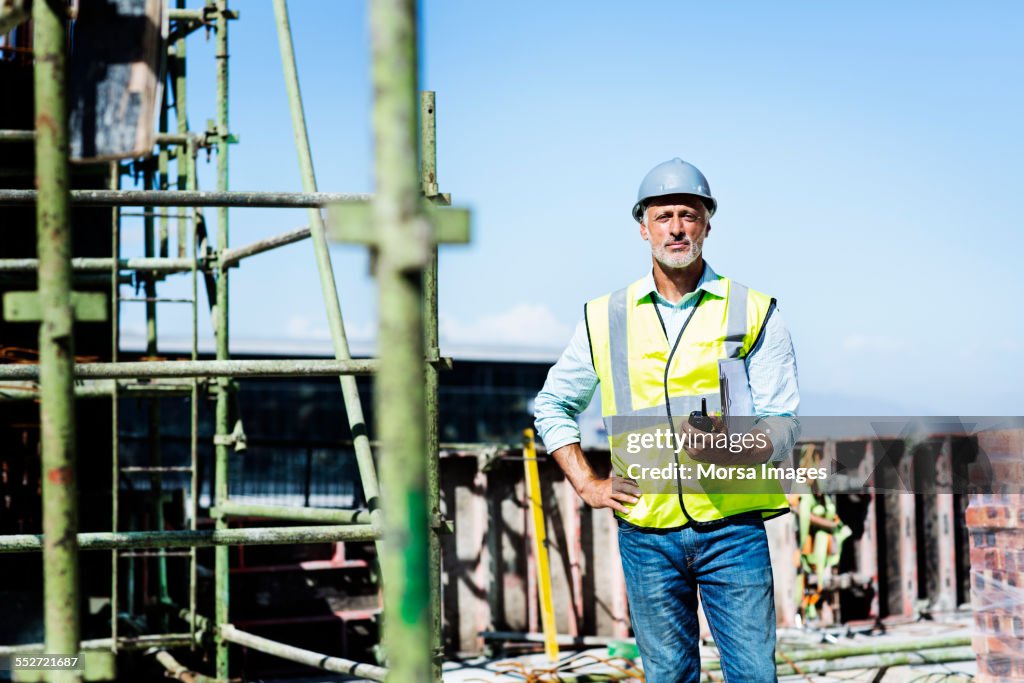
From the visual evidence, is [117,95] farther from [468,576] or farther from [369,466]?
[468,576]

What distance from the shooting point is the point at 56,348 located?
256 centimetres

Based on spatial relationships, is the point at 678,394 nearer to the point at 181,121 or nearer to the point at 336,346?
the point at 336,346

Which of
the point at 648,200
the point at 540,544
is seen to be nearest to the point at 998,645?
the point at 648,200

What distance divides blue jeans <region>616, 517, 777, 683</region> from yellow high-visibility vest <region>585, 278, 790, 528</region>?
8cm

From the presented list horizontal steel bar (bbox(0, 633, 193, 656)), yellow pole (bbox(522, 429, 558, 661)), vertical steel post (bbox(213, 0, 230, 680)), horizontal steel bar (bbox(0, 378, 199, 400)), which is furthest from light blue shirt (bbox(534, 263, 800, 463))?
yellow pole (bbox(522, 429, 558, 661))

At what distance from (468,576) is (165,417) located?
1584cm

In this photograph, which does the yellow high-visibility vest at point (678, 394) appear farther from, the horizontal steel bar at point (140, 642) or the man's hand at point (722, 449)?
the horizontal steel bar at point (140, 642)

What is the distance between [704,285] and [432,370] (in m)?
1.08

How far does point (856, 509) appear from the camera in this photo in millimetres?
10336

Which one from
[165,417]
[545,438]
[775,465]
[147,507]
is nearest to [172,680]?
[147,507]

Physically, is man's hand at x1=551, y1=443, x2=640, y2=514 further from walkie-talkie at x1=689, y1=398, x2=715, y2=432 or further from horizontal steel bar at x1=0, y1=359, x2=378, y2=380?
horizontal steel bar at x1=0, y1=359, x2=378, y2=380

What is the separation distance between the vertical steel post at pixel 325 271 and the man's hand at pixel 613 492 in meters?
0.97

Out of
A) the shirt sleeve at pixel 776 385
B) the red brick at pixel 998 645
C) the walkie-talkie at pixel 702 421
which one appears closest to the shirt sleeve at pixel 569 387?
the walkie-talkie at pixel 702 421

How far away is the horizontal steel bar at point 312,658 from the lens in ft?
13.8
